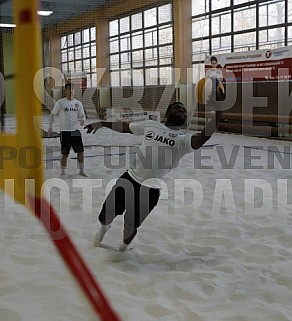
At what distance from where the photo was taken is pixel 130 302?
104 inches

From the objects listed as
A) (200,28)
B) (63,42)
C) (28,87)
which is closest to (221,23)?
(200,28)

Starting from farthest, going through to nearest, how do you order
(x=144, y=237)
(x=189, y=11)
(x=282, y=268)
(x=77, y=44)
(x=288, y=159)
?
(x=77, y=44), (x=189, y=11), (x=288, y=159), (x=144, y=237), (x=282, y=268)

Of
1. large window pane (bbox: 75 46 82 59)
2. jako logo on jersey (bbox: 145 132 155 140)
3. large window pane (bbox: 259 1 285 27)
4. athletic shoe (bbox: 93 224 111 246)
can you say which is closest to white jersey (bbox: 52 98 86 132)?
athletic shoe (bbox: 93 224 111 246)

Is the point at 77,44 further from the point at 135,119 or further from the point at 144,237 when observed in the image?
the point at 144,237

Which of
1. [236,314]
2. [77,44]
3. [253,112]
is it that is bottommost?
[236,314]

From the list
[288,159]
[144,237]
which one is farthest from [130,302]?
[288,159]

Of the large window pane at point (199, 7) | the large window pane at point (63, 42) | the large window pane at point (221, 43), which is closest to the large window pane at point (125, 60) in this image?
the large window pane at point (63, 42)

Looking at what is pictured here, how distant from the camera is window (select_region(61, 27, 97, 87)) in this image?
52.5ft

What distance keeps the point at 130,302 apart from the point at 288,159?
5.74 m

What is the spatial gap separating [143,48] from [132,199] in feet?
43.5

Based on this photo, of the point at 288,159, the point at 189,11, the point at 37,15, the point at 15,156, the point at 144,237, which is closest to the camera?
the point at 37,15

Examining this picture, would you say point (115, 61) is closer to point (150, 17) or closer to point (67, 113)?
point (150, 17)

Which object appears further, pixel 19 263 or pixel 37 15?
pixel 19 263

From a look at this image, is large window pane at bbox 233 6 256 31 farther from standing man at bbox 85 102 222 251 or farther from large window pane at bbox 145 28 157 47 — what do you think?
standing man at bbox 85 102 222 251
